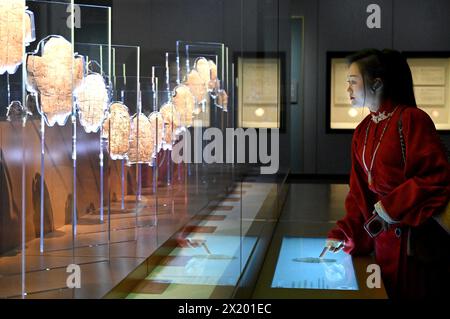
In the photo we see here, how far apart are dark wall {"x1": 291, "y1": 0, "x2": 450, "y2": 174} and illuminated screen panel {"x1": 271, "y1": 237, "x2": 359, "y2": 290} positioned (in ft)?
20.9

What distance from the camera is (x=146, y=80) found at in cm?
423

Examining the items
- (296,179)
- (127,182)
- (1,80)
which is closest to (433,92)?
(296,179)

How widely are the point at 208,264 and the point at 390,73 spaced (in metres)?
0.88

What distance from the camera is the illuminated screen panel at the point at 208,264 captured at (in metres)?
2.34

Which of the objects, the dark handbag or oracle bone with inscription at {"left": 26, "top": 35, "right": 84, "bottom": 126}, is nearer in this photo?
the dark handbag

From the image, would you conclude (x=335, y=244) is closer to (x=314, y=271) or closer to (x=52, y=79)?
(x=314, y=271)

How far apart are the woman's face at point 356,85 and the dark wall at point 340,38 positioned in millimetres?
6951

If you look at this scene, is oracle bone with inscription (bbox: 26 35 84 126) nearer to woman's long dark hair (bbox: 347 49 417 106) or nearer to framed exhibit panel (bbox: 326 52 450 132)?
woman's long dark hair (bbox: 347 49 417 106)

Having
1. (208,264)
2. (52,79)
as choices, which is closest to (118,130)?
(52,79)

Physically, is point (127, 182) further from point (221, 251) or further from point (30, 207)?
point (221, 251)

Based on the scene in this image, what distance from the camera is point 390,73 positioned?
253 cm

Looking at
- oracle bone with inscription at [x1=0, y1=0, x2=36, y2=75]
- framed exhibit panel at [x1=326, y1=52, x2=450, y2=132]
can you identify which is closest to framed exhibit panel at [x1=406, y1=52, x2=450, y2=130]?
framed exhibit panel at [x1=326, y1=52, x2=450, y2=132]

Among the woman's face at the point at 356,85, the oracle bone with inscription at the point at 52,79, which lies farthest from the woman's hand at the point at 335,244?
the oracle bone with inscription at the point at 52,79

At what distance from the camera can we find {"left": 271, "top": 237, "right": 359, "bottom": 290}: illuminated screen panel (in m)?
2.65
